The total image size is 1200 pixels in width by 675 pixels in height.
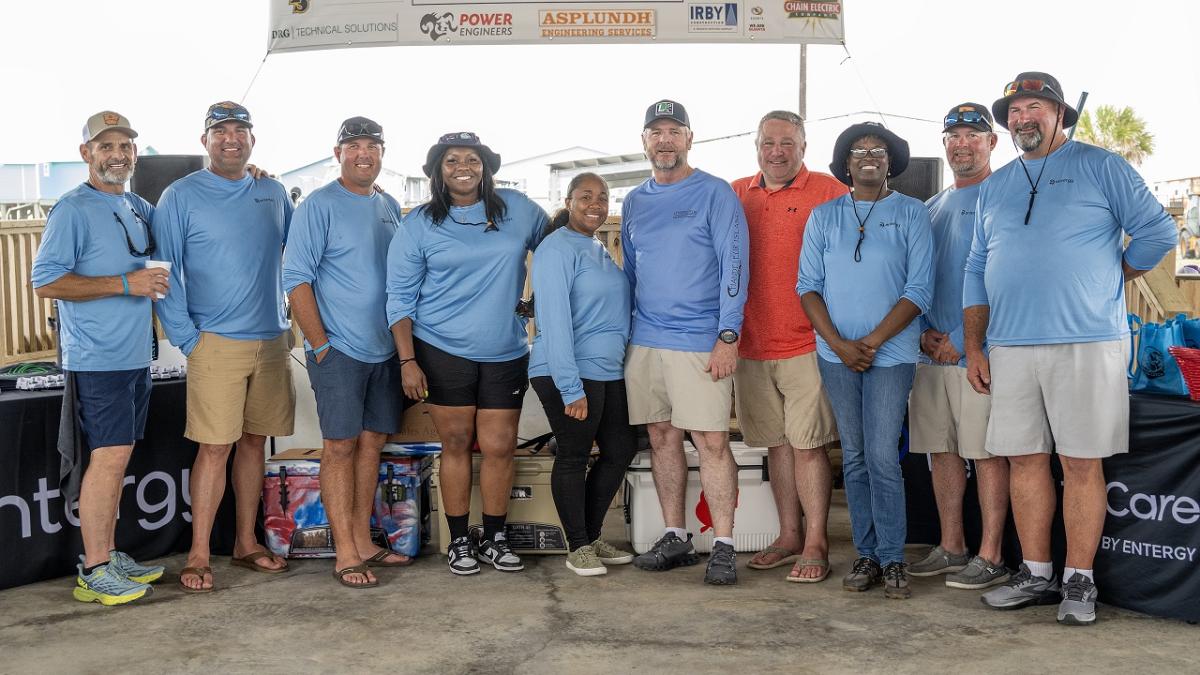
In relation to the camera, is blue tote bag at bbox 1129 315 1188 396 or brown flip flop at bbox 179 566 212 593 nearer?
blue tote bag at bbox 1129 315 1188 396

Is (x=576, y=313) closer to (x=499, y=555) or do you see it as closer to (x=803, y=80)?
(x=499, y=555)

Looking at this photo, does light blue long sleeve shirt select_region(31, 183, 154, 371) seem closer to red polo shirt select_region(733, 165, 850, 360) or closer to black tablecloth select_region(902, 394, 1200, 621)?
red polo shirt select_region(733, 165, 850, 360)

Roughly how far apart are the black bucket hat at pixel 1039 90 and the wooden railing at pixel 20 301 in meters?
6.04

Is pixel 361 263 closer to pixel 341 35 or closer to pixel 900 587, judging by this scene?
pixel 900 587

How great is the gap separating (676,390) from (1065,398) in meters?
1.33

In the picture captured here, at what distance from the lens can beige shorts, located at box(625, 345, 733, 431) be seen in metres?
3.89

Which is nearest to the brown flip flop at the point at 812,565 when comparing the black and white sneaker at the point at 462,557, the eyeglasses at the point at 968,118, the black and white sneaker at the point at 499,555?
the black and white sneaker at the point at 499,555

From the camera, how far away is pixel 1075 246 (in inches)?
128

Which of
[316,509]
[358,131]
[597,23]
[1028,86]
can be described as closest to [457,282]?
[358,131]

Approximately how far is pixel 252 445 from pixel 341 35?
2.95 m

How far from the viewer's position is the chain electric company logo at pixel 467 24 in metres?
6.02

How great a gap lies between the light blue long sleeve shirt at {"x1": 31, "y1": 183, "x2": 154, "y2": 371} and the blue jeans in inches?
96.9

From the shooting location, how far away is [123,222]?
12.2 feet

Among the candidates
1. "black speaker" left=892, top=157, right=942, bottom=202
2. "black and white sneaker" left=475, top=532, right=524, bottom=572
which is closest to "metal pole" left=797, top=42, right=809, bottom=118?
"black speaker" left=892, top=157, right=942, bottom=202
